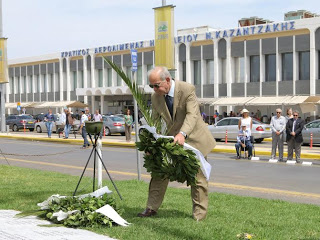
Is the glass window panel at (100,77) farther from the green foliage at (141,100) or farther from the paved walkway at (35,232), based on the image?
the paved walkway at (35,232)

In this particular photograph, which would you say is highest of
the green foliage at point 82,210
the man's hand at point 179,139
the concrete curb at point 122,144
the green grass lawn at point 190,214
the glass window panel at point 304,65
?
the glass window panel at point 304,65

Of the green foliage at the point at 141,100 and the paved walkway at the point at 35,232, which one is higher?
the green foliage at the point at 141,100

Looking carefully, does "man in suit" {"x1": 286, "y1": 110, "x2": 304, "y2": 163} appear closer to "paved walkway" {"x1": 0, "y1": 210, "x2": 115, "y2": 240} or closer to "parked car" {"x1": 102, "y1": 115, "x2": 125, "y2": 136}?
"paved walkway" {"x1": 0, "y1": 210, "x2": 115, "y2": 240}

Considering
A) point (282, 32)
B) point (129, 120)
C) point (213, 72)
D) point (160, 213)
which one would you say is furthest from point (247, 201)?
point (213, 72)

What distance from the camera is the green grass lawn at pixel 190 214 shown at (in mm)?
5707

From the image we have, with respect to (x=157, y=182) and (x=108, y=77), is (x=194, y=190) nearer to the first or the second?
(x=157, y=182)

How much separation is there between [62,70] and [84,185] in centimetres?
5659

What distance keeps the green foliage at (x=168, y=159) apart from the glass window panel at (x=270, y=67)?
3948 centimetres

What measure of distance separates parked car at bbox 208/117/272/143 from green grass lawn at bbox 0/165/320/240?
17.0m

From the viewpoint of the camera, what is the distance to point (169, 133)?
6.53m


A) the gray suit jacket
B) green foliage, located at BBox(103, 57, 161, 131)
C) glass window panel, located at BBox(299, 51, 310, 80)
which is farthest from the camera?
glass window panel, located at BBox(299, 51, 310, 80)

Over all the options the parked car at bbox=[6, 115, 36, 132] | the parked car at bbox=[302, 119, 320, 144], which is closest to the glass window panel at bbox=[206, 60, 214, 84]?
the parked car at bbox=[6, 115, 36, 132]

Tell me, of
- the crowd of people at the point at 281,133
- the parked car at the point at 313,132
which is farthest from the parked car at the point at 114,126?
the crowd of people at the point at 281,133

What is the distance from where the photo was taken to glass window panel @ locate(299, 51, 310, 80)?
42281 millimetres
